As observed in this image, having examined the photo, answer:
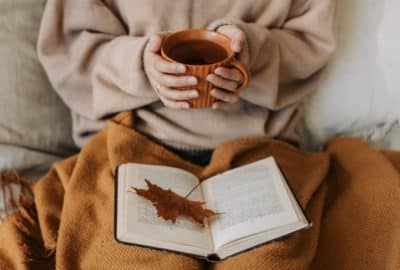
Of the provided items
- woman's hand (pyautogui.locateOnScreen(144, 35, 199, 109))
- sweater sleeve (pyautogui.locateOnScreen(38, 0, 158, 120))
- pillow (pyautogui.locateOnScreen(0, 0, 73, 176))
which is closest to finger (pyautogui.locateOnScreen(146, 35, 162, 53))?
woman's hand (pyautogui.locateOnScreen(144, 35, 199, 109))

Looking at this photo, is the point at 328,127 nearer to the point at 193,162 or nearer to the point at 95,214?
the point at 193,162

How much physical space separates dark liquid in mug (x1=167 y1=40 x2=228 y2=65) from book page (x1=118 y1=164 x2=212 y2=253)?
0.69 ft

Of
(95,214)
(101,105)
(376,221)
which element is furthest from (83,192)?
(376,221)

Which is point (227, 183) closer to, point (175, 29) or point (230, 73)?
point (230, 73)

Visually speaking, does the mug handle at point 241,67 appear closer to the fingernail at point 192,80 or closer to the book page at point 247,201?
the fingernail at point 192,80

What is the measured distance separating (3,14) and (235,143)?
521mm

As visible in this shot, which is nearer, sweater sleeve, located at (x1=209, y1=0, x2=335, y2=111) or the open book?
the open book

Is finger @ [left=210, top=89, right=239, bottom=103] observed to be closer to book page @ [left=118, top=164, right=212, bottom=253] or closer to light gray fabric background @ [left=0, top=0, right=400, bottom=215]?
book page @ [left=118, top=164, right=212, bottom=253]

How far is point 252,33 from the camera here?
969 millimetres

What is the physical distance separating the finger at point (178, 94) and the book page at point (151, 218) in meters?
0.14

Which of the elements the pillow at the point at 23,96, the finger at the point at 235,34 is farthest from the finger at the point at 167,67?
the pillow at the point at 23,96

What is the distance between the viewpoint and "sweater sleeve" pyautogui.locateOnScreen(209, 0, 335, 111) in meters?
1.01

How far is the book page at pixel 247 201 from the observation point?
0.85 meters

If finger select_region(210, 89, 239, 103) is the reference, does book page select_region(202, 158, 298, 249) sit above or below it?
below
